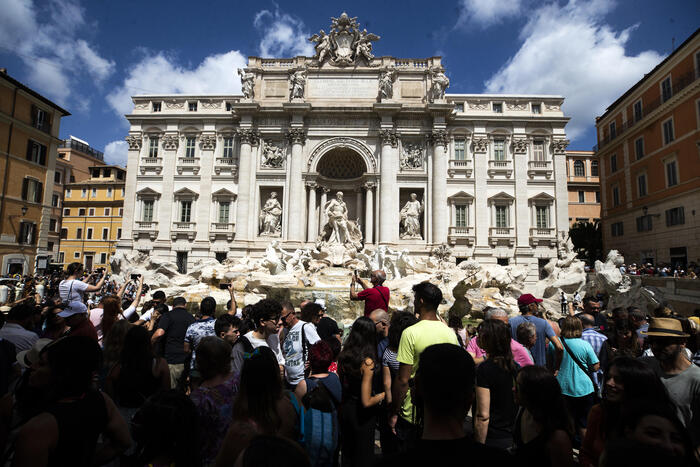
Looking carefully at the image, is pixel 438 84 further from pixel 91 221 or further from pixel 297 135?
pixel 91 221

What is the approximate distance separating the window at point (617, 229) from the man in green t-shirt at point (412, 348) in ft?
102

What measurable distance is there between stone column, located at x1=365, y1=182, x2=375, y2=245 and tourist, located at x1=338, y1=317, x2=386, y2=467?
21.2 metres

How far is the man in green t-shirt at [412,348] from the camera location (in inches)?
138

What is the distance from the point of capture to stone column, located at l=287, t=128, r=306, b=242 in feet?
81.3

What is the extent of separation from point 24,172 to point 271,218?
55.6ft

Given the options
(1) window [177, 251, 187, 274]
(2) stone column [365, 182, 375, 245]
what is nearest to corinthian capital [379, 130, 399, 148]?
(2) stone column [365, 182, 375, 245]

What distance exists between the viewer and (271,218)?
25.5 metres

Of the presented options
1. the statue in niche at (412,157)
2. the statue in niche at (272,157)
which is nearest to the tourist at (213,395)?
the statue in niche at (412,157)

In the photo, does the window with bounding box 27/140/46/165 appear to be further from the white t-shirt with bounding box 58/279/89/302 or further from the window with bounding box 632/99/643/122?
the window with bounding box 632/99/643/122

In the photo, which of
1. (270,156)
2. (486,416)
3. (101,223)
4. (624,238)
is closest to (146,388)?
(486,416)

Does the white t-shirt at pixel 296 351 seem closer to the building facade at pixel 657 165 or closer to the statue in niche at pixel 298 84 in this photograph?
the statue in niche at pixel 298 84

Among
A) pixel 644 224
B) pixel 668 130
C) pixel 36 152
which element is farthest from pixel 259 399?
pixel 36 152

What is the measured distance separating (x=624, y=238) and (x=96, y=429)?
1319 inches

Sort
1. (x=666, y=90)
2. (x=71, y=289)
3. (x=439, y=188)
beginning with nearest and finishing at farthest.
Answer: (x=71, y=289), (x=666, y=90), (x=439, y=188)
